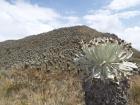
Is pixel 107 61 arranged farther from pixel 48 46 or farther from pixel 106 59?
pixel 48 46

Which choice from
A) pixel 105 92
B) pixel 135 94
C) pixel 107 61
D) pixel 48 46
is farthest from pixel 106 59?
pixel 48 46

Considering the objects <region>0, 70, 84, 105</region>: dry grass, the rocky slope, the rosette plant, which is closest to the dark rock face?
the rosette plant

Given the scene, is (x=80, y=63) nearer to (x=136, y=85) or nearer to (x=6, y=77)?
(x=136, y=85)

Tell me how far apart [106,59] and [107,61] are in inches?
1.3

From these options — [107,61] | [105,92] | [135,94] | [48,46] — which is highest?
[48,46]

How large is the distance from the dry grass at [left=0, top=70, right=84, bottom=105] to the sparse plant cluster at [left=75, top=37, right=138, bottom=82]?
369 cm

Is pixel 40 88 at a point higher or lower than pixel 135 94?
higher

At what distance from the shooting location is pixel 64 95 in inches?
444

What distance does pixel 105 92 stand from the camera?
244 inches

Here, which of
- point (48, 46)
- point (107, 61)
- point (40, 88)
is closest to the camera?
point (107, 61)

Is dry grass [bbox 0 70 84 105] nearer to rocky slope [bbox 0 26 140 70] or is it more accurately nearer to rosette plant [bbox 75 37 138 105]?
rosette plant [bbox 75 37 138 105]

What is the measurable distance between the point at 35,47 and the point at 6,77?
3053 cm

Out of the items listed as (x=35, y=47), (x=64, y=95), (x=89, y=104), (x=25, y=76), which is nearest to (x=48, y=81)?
(x=25, y=76)

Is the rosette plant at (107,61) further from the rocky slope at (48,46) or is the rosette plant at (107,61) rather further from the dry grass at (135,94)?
the rocky slope at (48,46)
